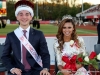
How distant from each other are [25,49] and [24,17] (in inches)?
12.9

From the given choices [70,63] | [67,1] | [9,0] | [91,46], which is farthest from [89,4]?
[70,63]

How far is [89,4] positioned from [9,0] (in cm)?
2304

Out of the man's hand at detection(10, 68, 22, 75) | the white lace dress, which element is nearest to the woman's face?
the white lace dress

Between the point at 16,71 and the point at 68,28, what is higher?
the point at 68,28

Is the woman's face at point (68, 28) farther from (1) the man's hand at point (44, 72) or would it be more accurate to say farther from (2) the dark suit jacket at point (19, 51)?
(1) the man's hand at point (44, 72)

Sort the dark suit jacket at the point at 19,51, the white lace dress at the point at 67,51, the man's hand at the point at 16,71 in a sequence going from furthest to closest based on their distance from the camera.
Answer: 1. the white lace dress at the point at 67,51
2. the dark suit jacket at the point at 19,51
3. the man's hand at the point at 16,71

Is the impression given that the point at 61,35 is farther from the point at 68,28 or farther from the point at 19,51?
the point at 19,51

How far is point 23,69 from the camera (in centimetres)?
292

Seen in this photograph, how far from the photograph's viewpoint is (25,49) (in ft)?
9.70

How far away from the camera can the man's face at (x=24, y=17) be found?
2963 millimetres

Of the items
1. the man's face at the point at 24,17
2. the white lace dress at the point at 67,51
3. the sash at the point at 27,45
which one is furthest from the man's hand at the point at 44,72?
the white lace dress at the point at 67,51

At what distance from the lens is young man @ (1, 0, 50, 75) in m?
2.93

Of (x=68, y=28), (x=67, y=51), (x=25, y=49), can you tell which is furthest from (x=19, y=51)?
(x=68, y=28)

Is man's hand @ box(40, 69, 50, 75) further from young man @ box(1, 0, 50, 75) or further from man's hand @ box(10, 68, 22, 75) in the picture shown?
man's hand @ box(10, 68, 22, 75)
